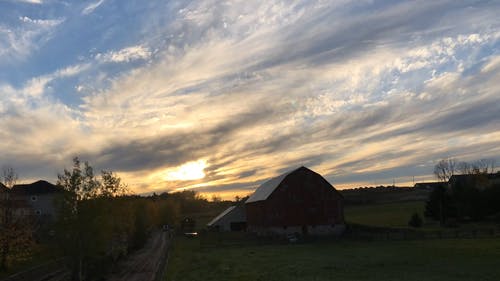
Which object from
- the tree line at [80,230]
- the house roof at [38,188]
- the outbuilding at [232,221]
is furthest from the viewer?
the outbuilding at [232,221]

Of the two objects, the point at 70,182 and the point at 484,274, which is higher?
the point at 70,182

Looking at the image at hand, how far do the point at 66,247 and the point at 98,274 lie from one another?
23.2 ft

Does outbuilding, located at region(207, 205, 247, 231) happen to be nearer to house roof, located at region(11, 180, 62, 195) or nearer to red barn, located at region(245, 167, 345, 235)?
red barn, located at region(245, 167, 345, 235)

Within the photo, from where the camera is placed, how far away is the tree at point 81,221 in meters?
41.7

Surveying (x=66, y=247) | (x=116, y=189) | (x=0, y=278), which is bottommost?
(x=0, y=278)

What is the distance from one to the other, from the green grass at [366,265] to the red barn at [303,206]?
32.5 metres

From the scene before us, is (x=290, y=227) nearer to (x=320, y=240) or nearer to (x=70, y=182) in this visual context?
(x=320, y=240)

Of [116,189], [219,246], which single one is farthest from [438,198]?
[116,189]

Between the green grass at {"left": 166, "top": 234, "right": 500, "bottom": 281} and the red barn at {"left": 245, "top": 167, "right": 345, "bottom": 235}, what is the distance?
1280 inches

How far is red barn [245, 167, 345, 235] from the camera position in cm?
8694

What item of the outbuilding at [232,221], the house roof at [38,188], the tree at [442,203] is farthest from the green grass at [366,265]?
the house roof at [38,188]

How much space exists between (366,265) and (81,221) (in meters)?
24.3

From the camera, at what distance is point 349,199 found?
16588cm

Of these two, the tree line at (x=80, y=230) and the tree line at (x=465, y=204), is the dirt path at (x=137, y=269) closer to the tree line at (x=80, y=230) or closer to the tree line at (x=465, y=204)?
the tree line at (x=80, y=230)
